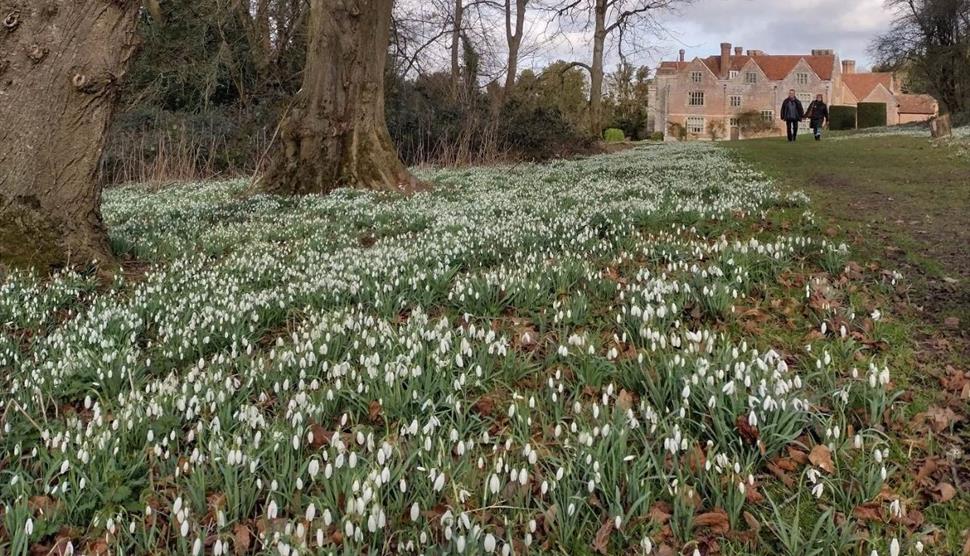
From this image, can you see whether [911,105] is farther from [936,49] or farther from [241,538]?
[241,538]

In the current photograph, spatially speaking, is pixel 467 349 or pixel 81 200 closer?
pixel 467 349

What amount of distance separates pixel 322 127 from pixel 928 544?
10.2 metres

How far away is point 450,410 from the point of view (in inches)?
103

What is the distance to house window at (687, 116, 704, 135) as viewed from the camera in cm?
8332

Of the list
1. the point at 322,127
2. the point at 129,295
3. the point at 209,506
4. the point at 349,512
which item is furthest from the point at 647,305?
the point at 322,127

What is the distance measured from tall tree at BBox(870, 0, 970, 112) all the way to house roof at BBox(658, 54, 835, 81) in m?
36.0

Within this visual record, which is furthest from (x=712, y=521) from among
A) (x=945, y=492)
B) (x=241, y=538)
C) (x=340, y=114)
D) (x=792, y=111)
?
(x=792, y=111)

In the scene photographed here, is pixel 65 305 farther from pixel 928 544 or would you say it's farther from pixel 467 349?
pixel 928 544

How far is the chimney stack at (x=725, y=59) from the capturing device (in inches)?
3265

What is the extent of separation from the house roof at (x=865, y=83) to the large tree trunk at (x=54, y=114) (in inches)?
4251

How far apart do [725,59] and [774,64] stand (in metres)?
7.33

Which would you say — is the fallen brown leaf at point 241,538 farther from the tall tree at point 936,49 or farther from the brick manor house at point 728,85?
the brick manor house at point 728,85

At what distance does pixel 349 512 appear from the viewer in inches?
73.9

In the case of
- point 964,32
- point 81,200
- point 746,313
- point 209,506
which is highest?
point 964,32
